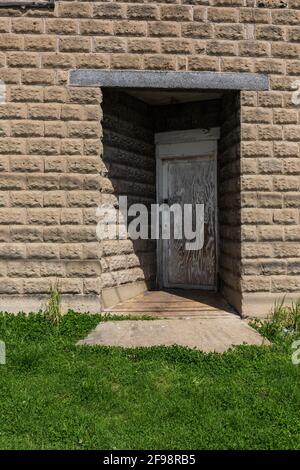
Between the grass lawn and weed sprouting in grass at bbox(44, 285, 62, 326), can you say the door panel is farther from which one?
the grass lawn

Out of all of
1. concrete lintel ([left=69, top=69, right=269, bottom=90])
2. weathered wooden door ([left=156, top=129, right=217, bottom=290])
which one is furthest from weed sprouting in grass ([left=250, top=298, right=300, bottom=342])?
concrete lintel ([left=69, top=69, right=269, bottom=90])

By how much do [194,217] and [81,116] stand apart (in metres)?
3.18

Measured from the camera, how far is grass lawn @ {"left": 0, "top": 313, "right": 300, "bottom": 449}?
3.55 metres

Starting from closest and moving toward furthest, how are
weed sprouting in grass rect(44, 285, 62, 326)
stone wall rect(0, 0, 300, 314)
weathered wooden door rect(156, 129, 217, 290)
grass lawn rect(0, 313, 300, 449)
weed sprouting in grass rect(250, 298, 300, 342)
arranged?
1. grass lawn rect(0, 313, 300, 449)
2. weed sprouting in grass rect(250, 298, 300, 342)
3. weed sprouting in grass rect(44, 285, 62, 326)
4. stone wall rect(0, 0, 300, 314)
5. weathered wooden door rect(156, 129, 217, 290)

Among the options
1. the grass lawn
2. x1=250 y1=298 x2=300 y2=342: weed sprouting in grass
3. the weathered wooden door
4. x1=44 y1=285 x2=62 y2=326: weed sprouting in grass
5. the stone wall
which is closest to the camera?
the grass lawn

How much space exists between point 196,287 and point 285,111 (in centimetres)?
366

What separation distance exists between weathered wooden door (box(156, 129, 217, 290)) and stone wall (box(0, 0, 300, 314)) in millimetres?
1808

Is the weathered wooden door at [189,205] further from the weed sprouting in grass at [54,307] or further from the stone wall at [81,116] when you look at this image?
the weed sprouting in grass at [54,307]

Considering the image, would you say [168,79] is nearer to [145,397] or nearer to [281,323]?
[281,323]

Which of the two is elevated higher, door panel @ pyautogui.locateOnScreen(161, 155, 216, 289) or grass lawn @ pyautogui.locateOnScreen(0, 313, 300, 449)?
door panel @ pyautogui.locateOnScreen(161, 155, 216, 289)

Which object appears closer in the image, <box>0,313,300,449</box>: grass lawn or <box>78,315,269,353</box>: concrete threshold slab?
<box>0,313,300,449</box>: grass lawn

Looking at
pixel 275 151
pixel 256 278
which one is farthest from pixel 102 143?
pixel 256 278

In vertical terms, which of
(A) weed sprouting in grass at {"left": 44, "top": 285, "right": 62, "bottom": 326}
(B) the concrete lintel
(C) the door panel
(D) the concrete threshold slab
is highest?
(B) the concrete lintel

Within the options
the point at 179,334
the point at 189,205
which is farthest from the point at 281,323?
the point at 189,205
